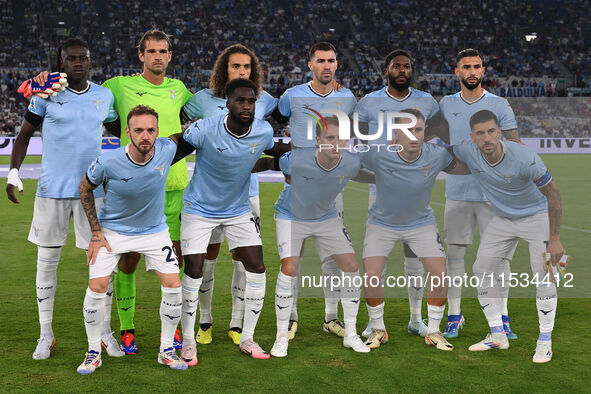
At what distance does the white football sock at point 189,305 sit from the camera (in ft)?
18.0

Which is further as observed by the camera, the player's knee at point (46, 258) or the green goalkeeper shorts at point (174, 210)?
the green goalkeeper shorts at point (174, 210)

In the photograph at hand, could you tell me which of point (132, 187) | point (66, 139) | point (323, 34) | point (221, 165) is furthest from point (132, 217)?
Result: point (323, 34)

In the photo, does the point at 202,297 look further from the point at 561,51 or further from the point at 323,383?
the point at 561,51

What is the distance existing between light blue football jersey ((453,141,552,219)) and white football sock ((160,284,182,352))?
2418 millimetres

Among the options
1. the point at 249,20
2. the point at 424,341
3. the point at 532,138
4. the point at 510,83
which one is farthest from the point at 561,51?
the point at 424,341

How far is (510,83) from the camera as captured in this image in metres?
35.2

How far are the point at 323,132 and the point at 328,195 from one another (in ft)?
1.61

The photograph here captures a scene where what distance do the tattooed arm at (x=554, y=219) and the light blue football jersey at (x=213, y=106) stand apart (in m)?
2.23

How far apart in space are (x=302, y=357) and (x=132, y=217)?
1661 mm

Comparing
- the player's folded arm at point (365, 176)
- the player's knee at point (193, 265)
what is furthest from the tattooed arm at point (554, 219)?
the player's knee at point (193, 265)

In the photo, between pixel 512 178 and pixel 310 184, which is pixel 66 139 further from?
pixel 512 178

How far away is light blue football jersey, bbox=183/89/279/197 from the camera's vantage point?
5879 mm

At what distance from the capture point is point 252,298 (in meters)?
5.63

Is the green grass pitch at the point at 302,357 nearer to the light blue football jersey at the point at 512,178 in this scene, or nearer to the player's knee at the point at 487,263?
the player's knee at the point at 487,263
